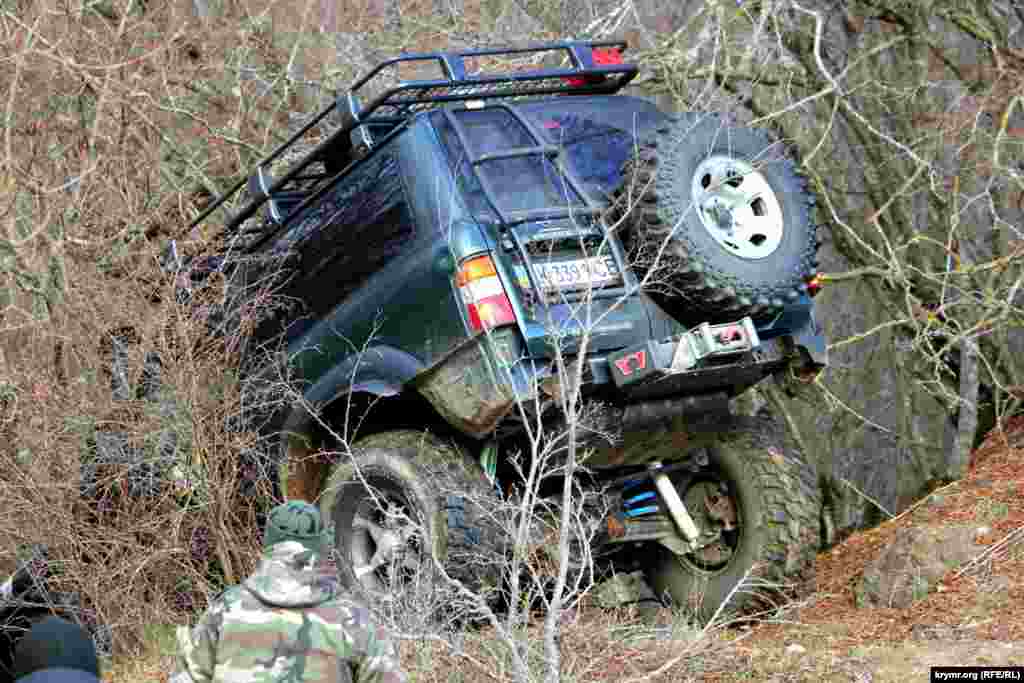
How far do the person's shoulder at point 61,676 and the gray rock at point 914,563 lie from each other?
4.51 metres

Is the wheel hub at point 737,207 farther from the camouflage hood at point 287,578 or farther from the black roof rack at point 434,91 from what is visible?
the camouflage hood at point 287,578

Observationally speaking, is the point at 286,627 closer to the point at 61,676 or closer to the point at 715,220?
the point at 61,676

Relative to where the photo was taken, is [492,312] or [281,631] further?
[492,312]

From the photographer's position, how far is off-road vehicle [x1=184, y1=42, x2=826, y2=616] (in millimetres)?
6500

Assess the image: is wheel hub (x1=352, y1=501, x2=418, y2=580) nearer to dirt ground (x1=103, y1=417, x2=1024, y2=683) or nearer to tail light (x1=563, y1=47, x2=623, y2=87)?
dirt ground (x1=103, y1=417, x2=1024, y2=683)

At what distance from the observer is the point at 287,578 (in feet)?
12.7

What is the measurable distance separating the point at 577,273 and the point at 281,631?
303cm

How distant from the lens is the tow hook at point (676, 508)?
7090mm

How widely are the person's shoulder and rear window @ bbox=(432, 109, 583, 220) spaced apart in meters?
3.44

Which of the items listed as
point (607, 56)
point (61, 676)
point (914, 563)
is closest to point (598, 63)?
point (607, 56)

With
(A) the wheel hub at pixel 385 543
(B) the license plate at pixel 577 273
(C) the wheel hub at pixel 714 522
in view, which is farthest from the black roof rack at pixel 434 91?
(C) the wheel hub at pixel 714 522

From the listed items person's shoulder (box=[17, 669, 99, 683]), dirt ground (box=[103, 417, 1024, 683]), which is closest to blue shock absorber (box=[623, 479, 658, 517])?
dirt ground (box=[103, 417, 1024, 683])

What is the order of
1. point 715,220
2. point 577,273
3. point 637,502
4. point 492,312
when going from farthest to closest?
point 637,502 → point 715,220 → point 577,273 → point 492,312

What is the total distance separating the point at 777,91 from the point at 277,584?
803cm
